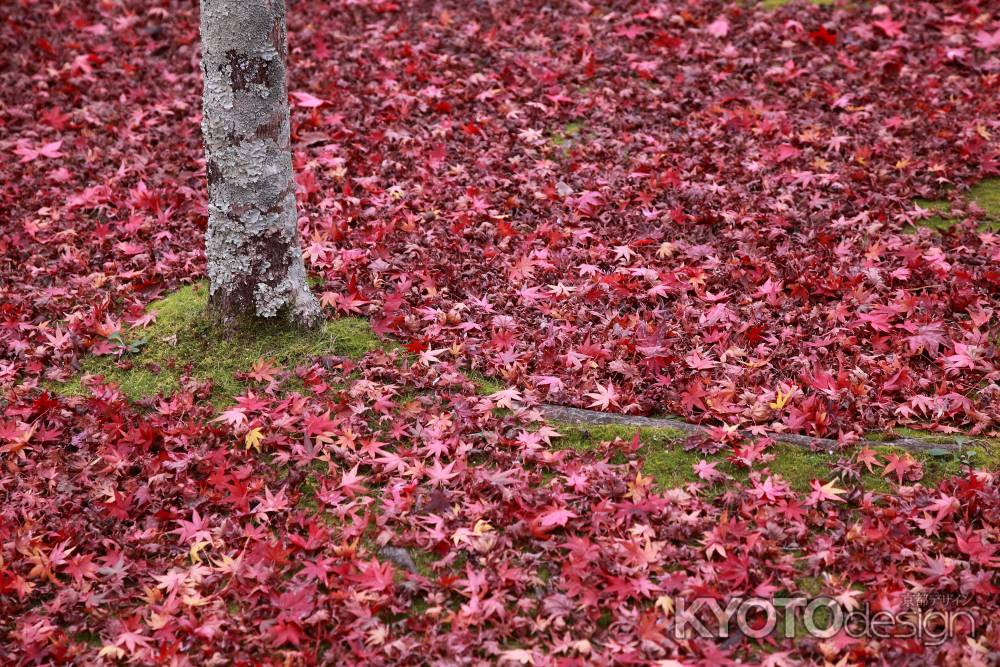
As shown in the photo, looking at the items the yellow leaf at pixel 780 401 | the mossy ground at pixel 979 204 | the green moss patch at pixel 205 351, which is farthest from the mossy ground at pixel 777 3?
the green moss patch at pixel 205 351

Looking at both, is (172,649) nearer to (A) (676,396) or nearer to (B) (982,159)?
(A) (676,396)

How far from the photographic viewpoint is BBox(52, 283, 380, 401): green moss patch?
16.8 ft

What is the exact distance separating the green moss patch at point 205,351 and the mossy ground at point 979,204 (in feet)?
14.0

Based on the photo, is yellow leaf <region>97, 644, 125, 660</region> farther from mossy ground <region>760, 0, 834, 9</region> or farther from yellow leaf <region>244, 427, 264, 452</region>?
mossy ground <region>760, 0, 834, 9</region>

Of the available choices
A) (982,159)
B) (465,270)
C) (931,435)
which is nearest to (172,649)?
(465,270)

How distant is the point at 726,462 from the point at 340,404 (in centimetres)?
217

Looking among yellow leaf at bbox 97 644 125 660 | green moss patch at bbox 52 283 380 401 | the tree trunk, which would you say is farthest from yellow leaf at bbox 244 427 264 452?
yellow leaf at bbox 97 644 125 660

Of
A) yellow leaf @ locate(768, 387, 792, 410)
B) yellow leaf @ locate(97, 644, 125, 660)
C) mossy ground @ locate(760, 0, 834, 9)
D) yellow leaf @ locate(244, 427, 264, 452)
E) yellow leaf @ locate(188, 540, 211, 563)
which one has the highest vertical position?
mossy ground @ locate(760, 0, 834, 9)

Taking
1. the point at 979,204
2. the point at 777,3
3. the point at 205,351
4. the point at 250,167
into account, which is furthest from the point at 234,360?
the point at 777,3

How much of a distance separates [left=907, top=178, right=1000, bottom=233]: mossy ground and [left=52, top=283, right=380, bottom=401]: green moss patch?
14.0 feet

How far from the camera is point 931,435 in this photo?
4508 millimetres

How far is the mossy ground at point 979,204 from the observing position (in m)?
6.25

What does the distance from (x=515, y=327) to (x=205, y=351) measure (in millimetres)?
1960

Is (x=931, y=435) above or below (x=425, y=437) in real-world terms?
above
